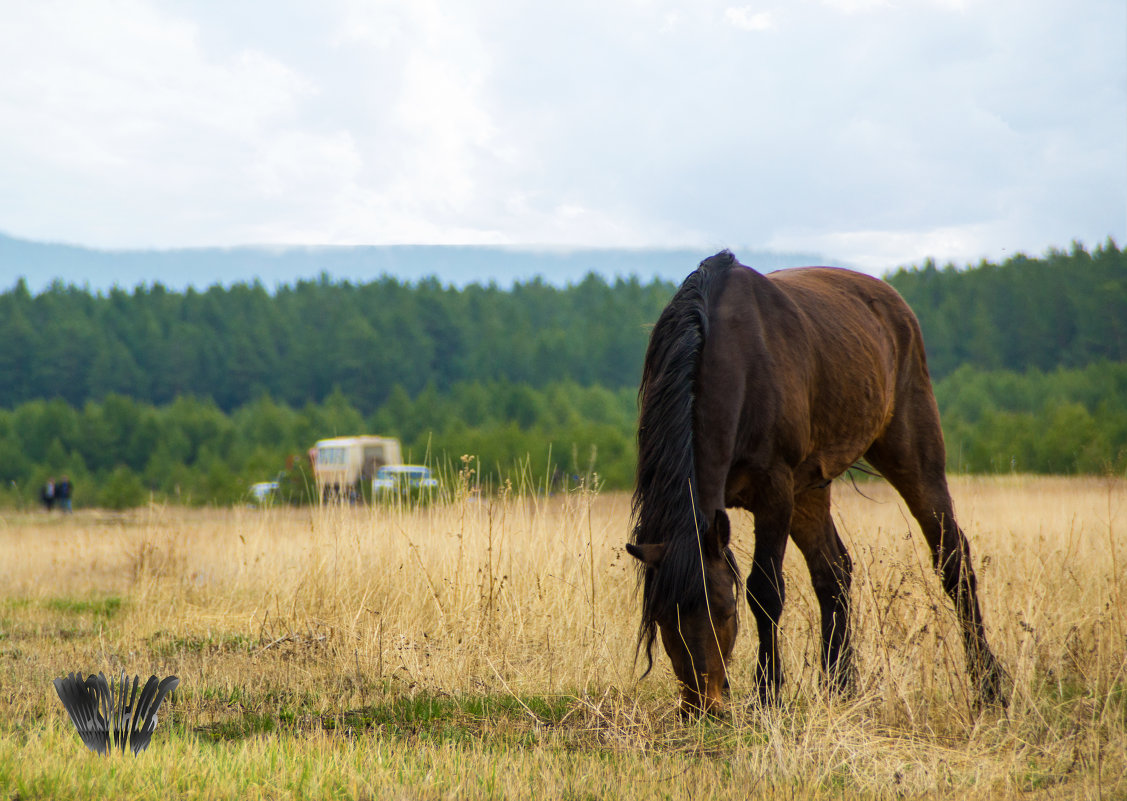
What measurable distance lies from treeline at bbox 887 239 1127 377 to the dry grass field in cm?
5054

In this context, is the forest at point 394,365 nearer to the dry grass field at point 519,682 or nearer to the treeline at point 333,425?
→ the treeline at point 333,425

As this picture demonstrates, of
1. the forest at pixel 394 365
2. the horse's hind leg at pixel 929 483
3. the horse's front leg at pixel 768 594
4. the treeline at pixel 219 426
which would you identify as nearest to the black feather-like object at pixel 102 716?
the horse's front leg at pixel 768 594

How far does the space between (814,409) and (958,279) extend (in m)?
64.0

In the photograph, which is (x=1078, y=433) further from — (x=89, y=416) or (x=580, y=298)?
(x=580, y=298)

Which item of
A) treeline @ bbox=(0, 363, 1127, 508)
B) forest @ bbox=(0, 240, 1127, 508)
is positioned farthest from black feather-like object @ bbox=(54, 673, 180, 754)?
treeline @ bbox=(0, 363, 1127, 508)

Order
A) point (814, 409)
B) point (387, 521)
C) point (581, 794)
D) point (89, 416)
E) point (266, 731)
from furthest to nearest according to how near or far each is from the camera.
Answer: point (89, 416)
point (387, 521)
point (814, 409)
point (266, 731)
point (581, 794)

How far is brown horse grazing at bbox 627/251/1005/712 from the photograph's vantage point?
3.66m

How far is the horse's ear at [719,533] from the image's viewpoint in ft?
12.0

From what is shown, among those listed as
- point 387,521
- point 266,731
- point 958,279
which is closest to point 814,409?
point 266,731

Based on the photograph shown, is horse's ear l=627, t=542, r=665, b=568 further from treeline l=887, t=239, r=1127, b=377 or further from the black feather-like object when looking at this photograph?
treeline l=887, t=239, r=1127, b=377

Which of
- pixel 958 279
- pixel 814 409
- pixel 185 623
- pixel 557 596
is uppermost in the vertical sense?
pixel 958 279

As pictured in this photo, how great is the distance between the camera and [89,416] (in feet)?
197

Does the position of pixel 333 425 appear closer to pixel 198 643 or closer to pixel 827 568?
pixel 198 643

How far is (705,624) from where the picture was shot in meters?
3.58
